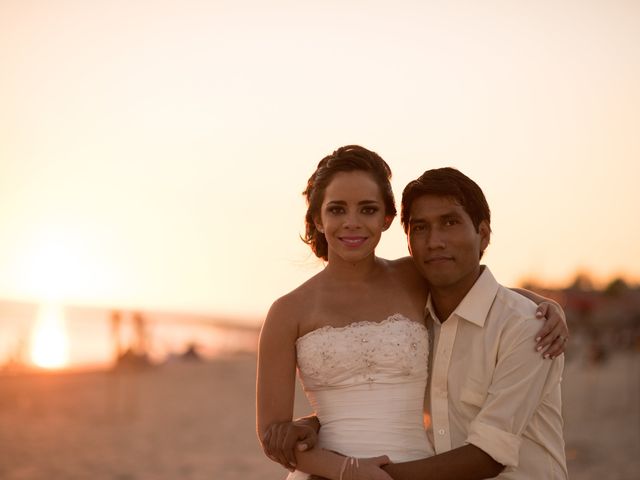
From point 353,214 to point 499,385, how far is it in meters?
1.19

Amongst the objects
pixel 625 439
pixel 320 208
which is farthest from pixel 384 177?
pixel 625 439

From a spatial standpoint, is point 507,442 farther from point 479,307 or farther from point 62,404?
point 62,404

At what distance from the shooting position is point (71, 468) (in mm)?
14438

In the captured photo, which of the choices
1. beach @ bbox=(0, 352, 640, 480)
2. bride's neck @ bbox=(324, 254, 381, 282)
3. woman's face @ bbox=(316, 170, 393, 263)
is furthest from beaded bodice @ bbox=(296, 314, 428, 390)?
beach @ bbox=(0, 352, 640, 480)

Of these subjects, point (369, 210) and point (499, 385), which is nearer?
point (499, 385)

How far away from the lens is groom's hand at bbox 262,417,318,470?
4.18 m

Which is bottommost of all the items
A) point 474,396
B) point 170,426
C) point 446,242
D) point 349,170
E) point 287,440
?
point 170,426

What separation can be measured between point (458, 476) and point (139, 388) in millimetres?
23614

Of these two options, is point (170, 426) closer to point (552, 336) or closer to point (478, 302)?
point (478, 302)

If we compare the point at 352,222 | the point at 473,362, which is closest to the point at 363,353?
the point at 473,362

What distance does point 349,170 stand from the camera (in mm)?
4609

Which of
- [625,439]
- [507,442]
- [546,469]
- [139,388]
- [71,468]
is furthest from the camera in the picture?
[139,388]

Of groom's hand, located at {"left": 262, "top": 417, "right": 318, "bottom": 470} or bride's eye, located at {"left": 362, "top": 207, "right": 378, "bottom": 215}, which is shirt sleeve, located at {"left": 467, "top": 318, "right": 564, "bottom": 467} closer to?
groom's hand, located at {"left": 262, "top": 417, "right": 318, "bottom": 470}

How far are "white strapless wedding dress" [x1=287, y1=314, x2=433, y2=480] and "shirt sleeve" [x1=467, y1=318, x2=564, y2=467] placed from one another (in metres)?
0.44
